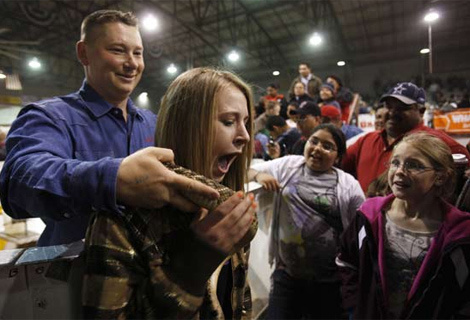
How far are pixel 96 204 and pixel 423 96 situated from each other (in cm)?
249

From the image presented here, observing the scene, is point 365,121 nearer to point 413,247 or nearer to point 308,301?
point 308,301

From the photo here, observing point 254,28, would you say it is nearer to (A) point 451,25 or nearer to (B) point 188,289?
(A) point 451,25

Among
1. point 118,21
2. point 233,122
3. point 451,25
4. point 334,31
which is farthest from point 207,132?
point 334,31

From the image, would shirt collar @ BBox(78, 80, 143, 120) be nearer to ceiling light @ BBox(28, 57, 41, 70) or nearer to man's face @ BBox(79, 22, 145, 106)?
man's face @ BBox(79, 22, 145, 106)

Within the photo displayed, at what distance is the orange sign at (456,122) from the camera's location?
407 centimetres

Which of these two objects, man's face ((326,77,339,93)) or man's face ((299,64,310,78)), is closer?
man's face ((326,77,339,93))

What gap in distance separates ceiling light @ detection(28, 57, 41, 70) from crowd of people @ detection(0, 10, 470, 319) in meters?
8.88

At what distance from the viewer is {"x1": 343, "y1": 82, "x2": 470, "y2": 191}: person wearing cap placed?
2.12 m

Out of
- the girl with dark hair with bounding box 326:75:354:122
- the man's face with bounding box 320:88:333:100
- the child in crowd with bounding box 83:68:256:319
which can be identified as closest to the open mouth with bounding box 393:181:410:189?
the child in crowd with bounding box 83:68:256:319

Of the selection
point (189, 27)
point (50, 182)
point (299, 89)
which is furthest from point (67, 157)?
point (189, 27)

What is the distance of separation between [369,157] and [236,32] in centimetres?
1252

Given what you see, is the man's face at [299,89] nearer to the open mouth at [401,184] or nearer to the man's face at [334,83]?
the man's face at [334,83]

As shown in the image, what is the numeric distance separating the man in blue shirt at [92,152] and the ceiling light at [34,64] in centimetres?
877

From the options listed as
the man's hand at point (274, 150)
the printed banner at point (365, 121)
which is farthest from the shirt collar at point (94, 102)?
the printed banner at point (365, 121)
